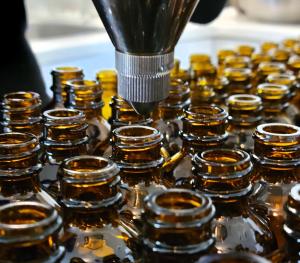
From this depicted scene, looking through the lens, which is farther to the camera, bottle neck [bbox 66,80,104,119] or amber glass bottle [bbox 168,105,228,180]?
bottle neck [bbox 66,80,104,119]

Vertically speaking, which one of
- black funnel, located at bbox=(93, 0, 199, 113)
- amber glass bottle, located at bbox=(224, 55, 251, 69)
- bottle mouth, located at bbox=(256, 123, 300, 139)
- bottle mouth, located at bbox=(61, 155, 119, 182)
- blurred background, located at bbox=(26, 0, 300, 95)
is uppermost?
black funnel, located at bbox=(93, 0, 199, 113)

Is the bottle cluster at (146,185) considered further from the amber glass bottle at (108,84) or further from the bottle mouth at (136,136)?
the amber glass bottle at (108,84)

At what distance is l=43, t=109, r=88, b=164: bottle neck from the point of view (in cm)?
57

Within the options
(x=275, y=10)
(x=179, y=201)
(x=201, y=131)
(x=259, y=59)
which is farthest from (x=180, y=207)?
(x=275, y=10)

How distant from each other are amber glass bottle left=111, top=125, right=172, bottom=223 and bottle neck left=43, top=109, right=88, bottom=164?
74 mm

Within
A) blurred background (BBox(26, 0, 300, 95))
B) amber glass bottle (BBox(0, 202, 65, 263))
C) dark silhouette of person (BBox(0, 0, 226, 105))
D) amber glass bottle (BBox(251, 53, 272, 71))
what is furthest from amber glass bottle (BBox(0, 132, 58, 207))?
blurred background (BBox(26, 0, 300, 95))

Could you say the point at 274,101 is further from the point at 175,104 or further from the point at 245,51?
the point at 245,51

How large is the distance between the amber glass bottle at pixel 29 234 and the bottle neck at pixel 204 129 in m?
0.24

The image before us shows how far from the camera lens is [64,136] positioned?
578 millimetres

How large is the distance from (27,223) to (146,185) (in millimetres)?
164

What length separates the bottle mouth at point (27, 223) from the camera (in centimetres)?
35

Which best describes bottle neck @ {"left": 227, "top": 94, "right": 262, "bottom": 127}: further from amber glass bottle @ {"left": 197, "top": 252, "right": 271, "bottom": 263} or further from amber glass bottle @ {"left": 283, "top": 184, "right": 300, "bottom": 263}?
amber glass bottle @ {"left": 197, "top": 252, "right": 271, "bottom": 263}

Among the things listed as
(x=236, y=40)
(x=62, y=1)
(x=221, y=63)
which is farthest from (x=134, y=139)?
(x=236, y=40)

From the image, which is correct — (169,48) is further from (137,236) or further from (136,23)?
(137,236)
